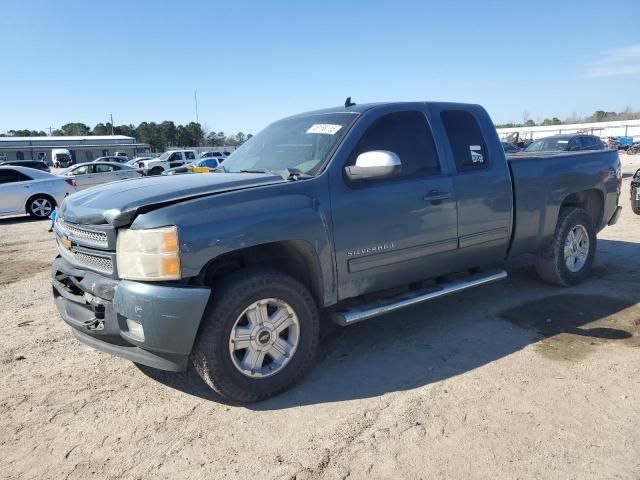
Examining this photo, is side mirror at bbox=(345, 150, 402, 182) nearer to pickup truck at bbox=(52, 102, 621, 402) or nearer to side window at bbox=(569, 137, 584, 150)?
pickup truck at bbox=(52, 102, 621, 402)

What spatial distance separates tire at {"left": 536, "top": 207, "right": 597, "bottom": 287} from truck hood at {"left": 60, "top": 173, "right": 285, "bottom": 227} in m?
3.35

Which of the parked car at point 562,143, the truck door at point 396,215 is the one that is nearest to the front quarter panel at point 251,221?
the truck door at point 396,215

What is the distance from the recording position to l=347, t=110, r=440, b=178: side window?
4.00m

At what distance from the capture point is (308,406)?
325 centimetres

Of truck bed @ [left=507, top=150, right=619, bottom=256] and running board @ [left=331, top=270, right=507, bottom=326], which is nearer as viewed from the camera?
running board @ [left=331, top=270, right=507, bottom=326]

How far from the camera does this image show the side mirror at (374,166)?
3.52m

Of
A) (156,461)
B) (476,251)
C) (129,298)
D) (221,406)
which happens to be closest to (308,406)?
(221,406)

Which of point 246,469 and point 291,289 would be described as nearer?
point 246,469

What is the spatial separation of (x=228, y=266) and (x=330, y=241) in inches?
28.7

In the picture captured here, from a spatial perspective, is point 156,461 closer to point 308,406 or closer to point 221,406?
point 221,406

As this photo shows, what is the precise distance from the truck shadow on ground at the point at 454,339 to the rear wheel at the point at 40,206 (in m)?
11.5

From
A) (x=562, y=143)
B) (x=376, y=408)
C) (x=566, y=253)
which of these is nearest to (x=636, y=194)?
(x=566, y=253)

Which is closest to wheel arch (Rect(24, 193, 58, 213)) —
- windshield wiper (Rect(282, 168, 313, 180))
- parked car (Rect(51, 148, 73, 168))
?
windshield wiper (Rect(282, 168, 313, 180))

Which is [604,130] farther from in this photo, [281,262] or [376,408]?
[376,408]
